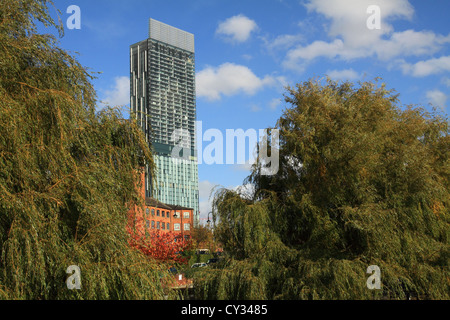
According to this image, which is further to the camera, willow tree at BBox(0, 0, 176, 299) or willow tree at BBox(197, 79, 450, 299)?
willow tree at BBox(197, 79, 450, 299)

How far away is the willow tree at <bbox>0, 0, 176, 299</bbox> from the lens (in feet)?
29.0

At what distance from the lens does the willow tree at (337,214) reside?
47.0ft

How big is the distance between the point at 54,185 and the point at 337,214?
10.3 metres

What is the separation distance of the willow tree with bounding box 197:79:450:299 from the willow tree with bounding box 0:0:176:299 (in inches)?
221

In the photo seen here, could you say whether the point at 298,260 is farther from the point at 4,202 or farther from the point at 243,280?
the point at 4,202

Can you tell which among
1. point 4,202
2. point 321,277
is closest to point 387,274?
point 321,277

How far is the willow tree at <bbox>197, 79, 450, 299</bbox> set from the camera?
14328 millimetres

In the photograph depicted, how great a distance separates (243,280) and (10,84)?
30.9ft

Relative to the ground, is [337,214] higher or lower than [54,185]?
lower

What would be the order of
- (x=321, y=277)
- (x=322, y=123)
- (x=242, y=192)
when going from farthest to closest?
1. (x=242, y=192)
2. (x=322, y=123)
3. (x=321, y=277)

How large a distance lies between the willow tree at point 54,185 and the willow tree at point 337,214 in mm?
5621

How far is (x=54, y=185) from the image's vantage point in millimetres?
9812

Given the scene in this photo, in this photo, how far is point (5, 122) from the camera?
9328 mm

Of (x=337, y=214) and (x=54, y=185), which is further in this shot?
(x=337, y=214)
